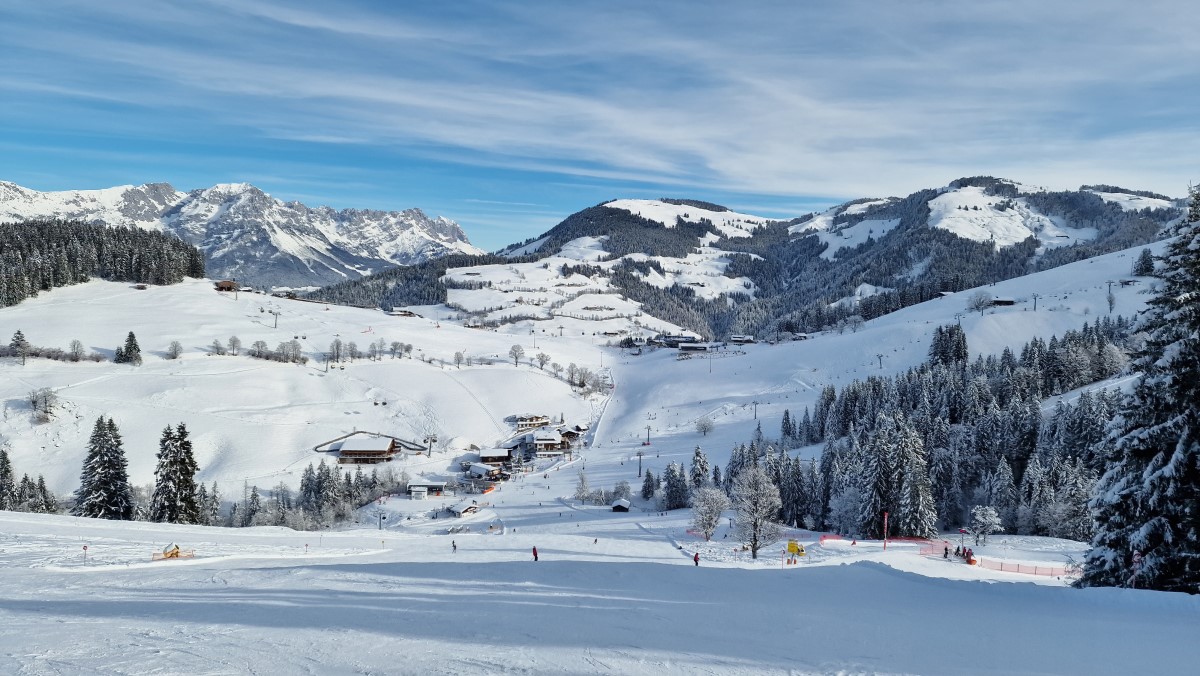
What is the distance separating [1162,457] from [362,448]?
97205 mm

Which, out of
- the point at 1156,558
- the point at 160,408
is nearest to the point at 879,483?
the point at 1156,558

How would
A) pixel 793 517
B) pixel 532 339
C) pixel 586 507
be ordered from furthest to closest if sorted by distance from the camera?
pixel 532 339, pixel 586 507, pixel 793 517

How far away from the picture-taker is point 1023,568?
39094 mm

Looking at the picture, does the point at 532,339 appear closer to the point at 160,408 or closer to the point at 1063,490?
the point at 160,408

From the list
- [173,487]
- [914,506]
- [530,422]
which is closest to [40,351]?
[530,422]

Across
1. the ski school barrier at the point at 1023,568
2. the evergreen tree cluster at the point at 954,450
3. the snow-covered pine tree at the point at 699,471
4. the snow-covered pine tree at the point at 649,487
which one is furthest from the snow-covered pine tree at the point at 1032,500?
the snow-covered pine tree at the point at 649,487

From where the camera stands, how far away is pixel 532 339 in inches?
7781

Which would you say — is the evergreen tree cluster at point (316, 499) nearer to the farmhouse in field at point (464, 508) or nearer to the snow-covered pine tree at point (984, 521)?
the farmhouse in field at point (464, 508)

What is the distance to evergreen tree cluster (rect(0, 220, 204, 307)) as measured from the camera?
458 feet

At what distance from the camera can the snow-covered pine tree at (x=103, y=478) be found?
4462 cm

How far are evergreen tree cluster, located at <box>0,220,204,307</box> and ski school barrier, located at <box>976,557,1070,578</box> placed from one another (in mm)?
172216

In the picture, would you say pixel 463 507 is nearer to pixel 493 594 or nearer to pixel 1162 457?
pixel 493 594

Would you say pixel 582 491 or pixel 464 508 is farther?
pixel 582 491

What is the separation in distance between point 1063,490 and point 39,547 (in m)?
72.5
